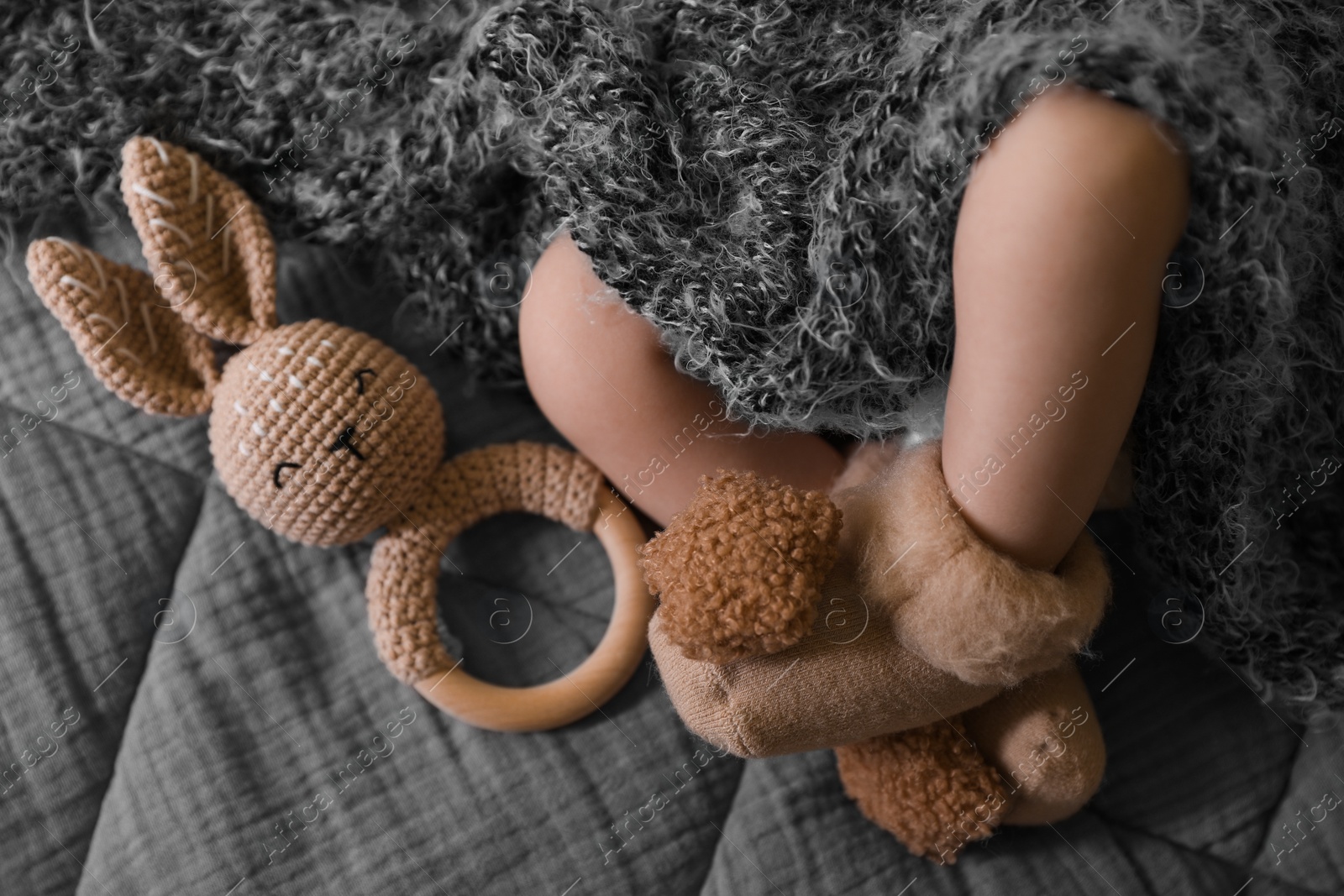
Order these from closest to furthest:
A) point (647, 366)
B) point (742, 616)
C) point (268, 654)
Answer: point (742, 616)
point (647, 366)
point (268, 654)

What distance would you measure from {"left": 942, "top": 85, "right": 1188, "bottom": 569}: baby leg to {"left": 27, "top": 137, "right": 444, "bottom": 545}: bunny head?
422 mm

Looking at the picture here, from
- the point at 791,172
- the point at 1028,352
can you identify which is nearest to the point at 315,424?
the point at 791,172

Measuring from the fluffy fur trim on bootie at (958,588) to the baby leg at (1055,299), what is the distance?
0.03m

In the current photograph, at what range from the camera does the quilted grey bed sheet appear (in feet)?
2.48

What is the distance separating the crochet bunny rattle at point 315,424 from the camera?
690 mm

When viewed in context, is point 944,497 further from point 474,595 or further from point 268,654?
point 268,654

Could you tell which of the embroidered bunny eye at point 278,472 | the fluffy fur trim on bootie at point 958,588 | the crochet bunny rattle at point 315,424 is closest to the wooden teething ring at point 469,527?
the crochet bunny rattle at point 315,424

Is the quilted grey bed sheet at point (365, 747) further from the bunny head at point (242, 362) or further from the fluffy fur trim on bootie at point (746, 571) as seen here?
the fluffy fur trim on bootie at point (746, 571)

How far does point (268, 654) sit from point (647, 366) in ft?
1.35

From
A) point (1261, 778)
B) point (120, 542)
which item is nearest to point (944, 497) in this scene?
point (1261, 778)

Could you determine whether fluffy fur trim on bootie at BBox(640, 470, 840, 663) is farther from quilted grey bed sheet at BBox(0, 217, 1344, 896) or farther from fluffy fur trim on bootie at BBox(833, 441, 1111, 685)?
quilted grey bed sheet at BBox(0, 217, 1344, 896)

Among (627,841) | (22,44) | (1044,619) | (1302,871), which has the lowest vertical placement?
(1302,871)

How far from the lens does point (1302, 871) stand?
79 centimetres

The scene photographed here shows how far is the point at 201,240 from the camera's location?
28.5 inches
